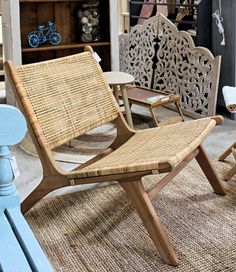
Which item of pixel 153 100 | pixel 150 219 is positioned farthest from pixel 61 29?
pixel 150 219

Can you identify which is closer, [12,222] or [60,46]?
[12,222]

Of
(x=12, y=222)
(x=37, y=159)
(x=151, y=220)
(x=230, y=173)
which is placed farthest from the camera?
(x=37, y=159)

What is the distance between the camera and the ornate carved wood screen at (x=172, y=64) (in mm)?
3891

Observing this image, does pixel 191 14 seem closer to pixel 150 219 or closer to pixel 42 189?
pixel 42 189

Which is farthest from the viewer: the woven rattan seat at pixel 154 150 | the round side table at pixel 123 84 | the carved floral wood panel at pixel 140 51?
the carved floral wood panel at pixel 140 51

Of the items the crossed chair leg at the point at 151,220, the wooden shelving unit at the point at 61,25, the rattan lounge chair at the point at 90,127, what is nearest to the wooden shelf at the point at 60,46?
the wooden shelving unit at the point at 61,25

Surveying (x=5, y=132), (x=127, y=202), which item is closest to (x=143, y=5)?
(x=127, y=202)

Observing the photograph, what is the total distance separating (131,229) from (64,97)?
0.73m

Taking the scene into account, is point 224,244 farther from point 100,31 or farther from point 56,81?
point 100,31

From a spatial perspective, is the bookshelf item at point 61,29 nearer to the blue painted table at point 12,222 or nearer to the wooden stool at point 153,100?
the wooden stool at point 153,100

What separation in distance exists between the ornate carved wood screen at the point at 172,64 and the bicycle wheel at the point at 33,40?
1.08 m

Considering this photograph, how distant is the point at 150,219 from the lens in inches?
77.3

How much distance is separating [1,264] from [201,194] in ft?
5.66

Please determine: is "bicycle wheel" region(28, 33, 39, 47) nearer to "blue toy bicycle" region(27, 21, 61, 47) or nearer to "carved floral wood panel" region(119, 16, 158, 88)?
"blue toy bicycle" region(27, 21, 61, 47)
